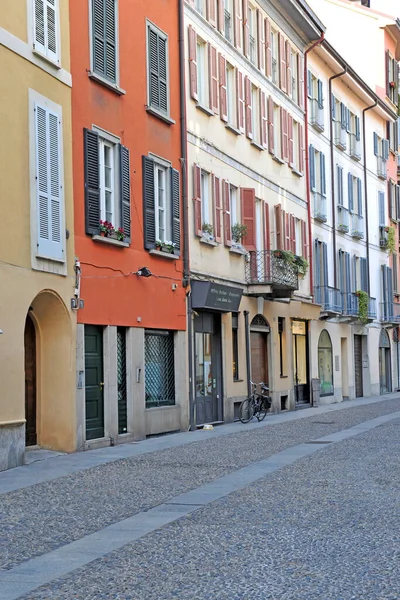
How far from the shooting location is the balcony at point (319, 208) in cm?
3681

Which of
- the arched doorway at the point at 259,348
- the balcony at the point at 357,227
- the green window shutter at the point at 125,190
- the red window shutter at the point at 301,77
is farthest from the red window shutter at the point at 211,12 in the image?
the balcony at the point at 357,227

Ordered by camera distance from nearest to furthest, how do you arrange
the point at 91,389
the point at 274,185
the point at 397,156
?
1. the point at 91,389
2. the point at 274,185
3. the point at 397,156

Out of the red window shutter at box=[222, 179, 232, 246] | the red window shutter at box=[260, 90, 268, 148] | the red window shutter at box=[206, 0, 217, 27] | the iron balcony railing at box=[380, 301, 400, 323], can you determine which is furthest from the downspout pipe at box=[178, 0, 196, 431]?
the iron balcony railing at box=[380, 301, 400, 323]

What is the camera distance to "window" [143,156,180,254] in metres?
21.6

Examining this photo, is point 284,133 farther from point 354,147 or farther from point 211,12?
point 354,147

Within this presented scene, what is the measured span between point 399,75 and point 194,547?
47.6 meters

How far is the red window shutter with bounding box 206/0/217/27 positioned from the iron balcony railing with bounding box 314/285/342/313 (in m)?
12.1

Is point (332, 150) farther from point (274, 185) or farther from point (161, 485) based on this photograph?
point (161, 485)

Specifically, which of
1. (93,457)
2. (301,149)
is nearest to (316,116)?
(301,149)

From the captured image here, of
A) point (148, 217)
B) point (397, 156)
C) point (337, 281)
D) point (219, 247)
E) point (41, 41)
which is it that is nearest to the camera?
point (41, 41)

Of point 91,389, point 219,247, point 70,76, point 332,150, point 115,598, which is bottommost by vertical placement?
point 115,598

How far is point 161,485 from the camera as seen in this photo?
1316 cm

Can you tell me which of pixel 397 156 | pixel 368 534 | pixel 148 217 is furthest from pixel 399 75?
pixel 368 534

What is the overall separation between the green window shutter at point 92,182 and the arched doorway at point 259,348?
35.1ft
